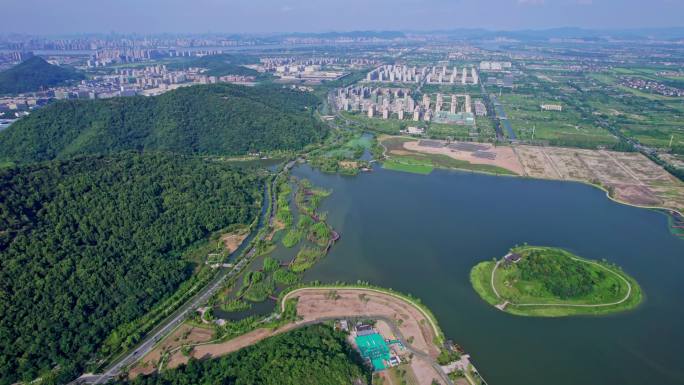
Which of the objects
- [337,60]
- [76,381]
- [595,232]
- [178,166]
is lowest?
[76,381]

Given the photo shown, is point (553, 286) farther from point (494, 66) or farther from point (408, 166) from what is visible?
point (494, 66)

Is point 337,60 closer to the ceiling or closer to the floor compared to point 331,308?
closer to the ceiling

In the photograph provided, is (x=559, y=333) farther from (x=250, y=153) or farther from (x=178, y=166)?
(x=250, y=153)

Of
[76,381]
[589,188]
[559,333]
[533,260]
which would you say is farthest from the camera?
[589,188]

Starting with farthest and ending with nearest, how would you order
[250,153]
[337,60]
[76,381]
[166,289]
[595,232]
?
[337,60]
[250,153]
[595,232]
[166,289]
[76,381]

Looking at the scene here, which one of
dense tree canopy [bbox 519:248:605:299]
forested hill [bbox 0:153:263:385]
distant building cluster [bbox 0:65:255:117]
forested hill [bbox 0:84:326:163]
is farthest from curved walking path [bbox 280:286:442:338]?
distant building cluster [bbox 0:65:255:117]

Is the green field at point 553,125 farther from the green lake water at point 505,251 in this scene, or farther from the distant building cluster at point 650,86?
the distant building cluster at point 650,86

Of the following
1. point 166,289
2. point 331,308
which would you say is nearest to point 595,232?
point 331,308

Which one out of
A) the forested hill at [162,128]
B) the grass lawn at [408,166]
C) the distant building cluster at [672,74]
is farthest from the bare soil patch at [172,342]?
the distant building cluster at [672,74]
